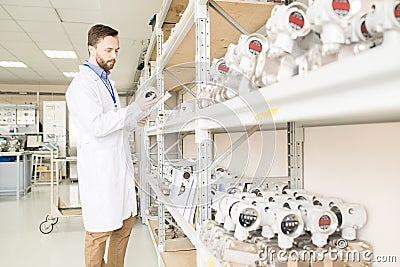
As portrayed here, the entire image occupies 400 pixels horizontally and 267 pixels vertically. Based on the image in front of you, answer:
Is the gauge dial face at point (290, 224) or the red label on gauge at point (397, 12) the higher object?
the red label on gauge at point (397, 12)

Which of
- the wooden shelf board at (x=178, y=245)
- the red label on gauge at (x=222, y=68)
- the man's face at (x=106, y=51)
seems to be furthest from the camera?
the wooden shelf board at (x=178, y=245)

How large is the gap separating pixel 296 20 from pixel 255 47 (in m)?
0.24

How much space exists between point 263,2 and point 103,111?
1090 mm

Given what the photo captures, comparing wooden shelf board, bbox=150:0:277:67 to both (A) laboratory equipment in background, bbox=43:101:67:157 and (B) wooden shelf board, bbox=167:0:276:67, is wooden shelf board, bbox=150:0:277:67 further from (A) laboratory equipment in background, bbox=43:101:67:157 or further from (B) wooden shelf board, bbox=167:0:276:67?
(A) laboratory equipment in background, bbox=43:101:67:157

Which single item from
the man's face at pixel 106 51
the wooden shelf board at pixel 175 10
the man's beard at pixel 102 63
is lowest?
the man's beard at pixel 102 63

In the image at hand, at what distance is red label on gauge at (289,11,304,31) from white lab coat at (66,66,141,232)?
1.33m

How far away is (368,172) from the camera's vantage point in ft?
3.68

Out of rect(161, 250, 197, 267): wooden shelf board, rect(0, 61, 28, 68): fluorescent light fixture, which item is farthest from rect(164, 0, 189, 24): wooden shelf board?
rect(0, 61, 28, 68): fluorescent light fixture

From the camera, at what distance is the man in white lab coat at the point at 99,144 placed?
186 cm

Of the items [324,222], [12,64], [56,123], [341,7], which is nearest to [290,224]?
[324,222]

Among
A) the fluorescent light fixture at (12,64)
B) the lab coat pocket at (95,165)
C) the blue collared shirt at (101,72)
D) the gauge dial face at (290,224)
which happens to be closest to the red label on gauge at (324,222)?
the gauge dial face at (290,224)

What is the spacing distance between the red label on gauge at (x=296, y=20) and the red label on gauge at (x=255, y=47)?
0.22m

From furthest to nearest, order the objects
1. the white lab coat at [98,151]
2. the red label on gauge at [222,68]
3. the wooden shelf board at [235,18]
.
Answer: the white lab coat at [98,151] → the wooden shelf board at [235,18] → the red label on gauge at [222,68]

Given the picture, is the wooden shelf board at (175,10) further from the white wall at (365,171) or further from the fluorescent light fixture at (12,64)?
the fluorescent light fixture at (12,64)
